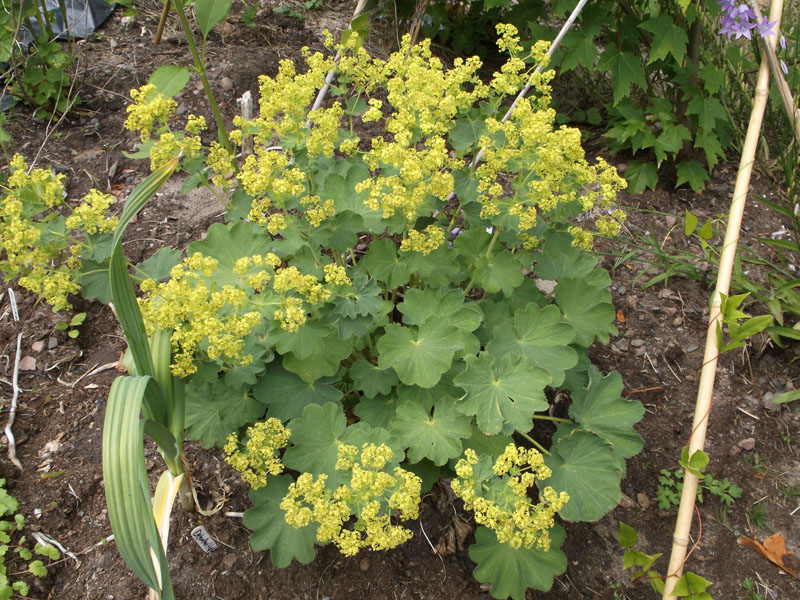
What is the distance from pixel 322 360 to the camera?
224cm

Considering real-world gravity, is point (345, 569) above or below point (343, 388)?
below

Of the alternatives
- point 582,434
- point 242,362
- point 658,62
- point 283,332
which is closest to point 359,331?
point 283,332

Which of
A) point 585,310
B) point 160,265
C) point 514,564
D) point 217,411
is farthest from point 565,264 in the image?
point 160,265

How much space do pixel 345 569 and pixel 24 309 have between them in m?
1.96

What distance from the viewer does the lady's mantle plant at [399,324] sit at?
1.93m

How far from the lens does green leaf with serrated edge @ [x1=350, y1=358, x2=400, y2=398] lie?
231cm

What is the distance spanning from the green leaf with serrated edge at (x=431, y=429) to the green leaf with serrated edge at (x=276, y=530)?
423 mm

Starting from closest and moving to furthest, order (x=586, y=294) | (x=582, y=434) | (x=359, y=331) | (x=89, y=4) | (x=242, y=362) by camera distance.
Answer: (x=242, y=362) → (x=359, y=331) → (x=582, y=434) → (x=586, y=294) → (x=89, y=4)

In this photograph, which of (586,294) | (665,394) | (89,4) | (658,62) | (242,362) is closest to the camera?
(242,362)

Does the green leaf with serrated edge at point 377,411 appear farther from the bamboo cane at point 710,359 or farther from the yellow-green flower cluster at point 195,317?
the bamboo cane at point 710,359

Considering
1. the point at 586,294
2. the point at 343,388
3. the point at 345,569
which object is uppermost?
the point at 586,294

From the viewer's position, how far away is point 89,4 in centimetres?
443

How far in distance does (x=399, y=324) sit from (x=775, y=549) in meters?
1.69

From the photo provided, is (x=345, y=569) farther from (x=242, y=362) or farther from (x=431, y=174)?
(x=431, y=174)
